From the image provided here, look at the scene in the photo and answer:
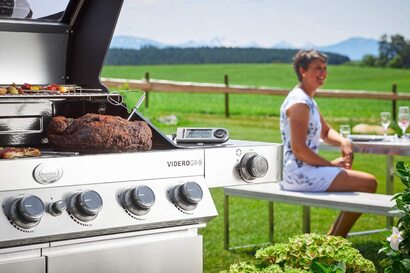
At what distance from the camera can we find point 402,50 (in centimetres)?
3175

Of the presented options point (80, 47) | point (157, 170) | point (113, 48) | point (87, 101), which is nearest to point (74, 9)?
point (80, 47)

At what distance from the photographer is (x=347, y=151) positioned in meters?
7.00

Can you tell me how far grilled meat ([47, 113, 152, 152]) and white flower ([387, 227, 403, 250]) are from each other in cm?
86

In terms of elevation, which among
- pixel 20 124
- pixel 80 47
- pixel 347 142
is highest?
pixel 80 47

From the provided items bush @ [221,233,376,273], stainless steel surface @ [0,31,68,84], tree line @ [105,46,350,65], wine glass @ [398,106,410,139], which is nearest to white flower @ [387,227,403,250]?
bush @ [221,233,376,273]

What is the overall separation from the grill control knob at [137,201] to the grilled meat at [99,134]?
158 millimetres

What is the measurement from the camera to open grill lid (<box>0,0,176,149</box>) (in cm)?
311

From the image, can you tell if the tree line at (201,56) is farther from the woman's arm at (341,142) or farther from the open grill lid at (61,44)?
the open grill lid at (61,44)

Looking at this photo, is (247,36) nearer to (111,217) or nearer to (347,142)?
(347,142)

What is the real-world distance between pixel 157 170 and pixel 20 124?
1.65 ft

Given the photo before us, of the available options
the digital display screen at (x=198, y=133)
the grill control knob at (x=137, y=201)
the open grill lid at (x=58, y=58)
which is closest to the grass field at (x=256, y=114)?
the digital display screen at (x=198, y=133)

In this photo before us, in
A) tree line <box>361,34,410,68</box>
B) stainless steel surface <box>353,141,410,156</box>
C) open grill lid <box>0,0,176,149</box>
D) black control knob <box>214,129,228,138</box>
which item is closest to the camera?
open grill lid <box>0,0,176,149</box>

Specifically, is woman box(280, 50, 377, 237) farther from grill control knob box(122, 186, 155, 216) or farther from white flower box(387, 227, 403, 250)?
grill control knob box(122, 186, 155, 216)

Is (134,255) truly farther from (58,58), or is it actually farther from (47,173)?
(58,58)
